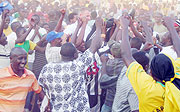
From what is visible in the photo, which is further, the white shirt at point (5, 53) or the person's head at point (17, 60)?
the white shirt at point (5, 53)

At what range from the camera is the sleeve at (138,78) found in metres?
2.62

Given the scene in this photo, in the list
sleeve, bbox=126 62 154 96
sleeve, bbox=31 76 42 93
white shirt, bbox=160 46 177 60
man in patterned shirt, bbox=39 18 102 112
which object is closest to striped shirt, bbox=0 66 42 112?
sleeve, bbox=31 76 42 93

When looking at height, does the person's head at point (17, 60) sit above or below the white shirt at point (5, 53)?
above

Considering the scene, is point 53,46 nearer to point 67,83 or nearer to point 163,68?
point 67,83

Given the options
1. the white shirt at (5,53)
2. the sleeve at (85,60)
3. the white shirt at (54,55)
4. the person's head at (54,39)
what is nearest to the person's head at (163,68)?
the sleeve at (85,60)

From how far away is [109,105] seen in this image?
4.07 m

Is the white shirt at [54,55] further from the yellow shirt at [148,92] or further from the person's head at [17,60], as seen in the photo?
the yellow shirt at [148,92]

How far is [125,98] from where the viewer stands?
10.9ft

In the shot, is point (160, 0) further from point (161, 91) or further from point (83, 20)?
point (161, 91)

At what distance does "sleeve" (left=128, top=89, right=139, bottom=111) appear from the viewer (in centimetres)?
322

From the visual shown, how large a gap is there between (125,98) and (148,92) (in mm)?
781

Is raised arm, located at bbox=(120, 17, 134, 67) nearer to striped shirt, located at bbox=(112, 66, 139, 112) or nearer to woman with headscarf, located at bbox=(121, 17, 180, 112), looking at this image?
woman with headscarf, located at bbox=(121, 17, 180, 112)

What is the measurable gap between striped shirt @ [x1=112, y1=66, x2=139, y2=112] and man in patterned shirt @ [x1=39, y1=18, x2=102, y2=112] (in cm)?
49

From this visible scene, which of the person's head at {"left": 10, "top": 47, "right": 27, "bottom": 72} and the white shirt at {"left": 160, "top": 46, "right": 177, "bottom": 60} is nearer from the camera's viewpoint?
the person's head at {"left": 10, "top": 47, "right": 27, "bottom": 72}
